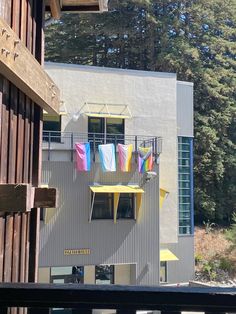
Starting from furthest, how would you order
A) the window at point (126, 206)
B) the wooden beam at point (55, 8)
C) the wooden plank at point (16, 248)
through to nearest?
the window at point (126, 206) < the wooden beam at point (55, 8) < the wooden plank at point (16, 248)

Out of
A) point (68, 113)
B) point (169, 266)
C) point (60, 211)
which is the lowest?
point (169, 266)

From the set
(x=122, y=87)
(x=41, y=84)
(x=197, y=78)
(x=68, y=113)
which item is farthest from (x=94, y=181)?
(x=197, y=78)

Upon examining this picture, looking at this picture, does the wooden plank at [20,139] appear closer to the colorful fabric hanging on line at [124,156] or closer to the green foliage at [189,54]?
the colorful fabric hanging on line at [124,156]

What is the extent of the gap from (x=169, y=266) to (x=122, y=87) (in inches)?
320

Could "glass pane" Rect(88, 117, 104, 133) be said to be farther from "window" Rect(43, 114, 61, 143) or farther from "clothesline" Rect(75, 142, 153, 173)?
"clothesline" Rect(75, 142, 153, 173)

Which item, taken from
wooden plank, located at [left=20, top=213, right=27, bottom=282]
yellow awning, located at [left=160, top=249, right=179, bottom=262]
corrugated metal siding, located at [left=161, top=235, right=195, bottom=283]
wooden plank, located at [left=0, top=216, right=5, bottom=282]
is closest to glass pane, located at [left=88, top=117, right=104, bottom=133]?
yellow awning, located at [left=160, top=249, right=179, bottom=262]

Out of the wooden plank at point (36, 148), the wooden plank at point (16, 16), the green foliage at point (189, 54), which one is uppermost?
the green foliage at point (189, 54)

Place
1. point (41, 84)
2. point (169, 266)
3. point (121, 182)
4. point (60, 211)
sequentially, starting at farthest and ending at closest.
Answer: point (169, 266), point (121, 182), point (60, 211), point (41, 84)

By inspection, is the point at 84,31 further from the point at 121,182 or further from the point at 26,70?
the point at 26,70

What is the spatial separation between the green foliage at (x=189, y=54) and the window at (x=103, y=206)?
42.7 ft

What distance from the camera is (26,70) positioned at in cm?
251

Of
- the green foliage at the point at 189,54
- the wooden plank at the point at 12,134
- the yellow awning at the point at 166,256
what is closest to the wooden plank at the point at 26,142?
the wooden plank at the point at 12,134

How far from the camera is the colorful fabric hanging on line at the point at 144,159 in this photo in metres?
16.4

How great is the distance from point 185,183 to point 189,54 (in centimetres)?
1123
